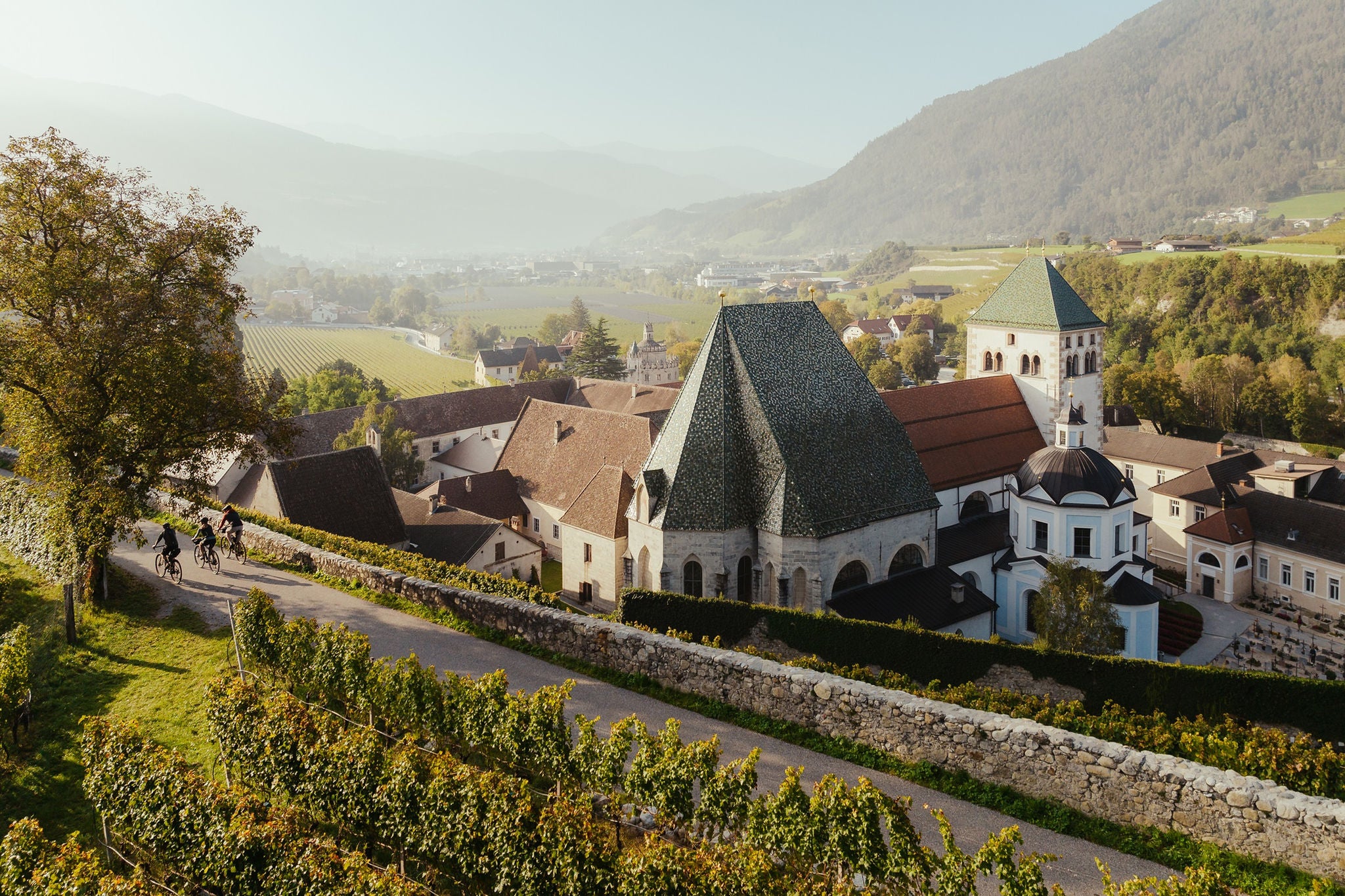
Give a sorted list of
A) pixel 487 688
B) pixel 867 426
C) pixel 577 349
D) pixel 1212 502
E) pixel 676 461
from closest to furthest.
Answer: pixel 487 688 → pixel 676 461 → pixel 867 426 → pixel 1212 502 → pixel 577 349

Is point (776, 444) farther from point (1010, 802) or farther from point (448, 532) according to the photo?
point (448, 532)

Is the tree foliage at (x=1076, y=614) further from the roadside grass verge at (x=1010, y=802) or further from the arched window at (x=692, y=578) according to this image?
the roadside grass verge at (x=1010, y=802)

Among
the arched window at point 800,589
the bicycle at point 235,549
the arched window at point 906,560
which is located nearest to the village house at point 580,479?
the arched window at point 800,589

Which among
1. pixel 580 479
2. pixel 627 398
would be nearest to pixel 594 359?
pixel 627 398

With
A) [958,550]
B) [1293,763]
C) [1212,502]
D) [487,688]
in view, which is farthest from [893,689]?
[1212,502]

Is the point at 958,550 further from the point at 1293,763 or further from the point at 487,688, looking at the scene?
the point at 487,688

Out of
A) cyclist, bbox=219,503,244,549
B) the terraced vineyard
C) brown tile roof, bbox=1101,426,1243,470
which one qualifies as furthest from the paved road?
the terraced vineyard
